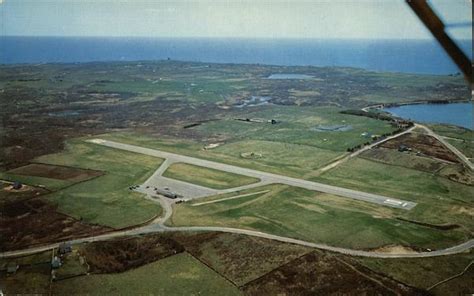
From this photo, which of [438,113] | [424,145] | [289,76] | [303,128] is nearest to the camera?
[424,145]

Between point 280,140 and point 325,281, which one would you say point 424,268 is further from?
point 280,140

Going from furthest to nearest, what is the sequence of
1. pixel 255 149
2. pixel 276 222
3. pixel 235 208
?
1. pixel 255 149
2. pixel 235 208
3. pixel 276 222

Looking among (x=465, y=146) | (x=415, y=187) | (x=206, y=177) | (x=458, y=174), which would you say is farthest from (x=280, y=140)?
(x=465, y=146)

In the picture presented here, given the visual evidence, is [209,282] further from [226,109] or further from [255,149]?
[226,109]

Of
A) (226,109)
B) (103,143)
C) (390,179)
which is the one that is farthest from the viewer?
(226,109)

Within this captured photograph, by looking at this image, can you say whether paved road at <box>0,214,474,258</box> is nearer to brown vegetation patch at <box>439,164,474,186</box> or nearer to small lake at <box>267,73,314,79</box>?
brown vegetation patch at <box>439,164,474,186</box>

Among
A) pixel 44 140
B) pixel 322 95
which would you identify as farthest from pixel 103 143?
pixel 322 95

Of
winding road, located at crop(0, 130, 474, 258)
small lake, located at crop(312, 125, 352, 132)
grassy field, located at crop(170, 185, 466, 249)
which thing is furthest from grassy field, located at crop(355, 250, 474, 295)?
small lake, located at crop(312, 125, 352, 132)
